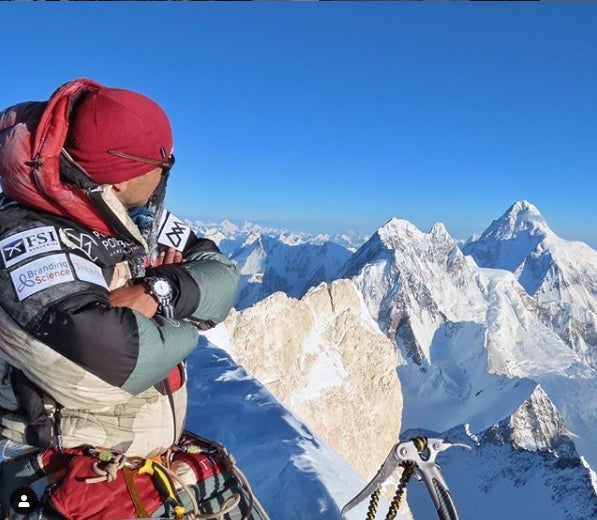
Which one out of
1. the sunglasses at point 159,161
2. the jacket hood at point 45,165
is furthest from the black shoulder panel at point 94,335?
the sunglasses at point 159,161

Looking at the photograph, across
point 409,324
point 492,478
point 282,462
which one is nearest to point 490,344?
point 409,324

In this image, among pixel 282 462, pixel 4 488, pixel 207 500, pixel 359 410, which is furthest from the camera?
pixel 359 410

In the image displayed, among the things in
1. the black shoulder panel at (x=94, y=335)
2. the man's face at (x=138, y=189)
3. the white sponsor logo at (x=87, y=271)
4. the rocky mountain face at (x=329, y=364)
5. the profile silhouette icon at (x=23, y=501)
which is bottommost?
the rocky mountain face at (x=329, y=364)

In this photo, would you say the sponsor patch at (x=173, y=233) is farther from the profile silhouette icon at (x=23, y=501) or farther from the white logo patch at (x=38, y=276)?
the profile silhouette icon at (x=23, y=501)

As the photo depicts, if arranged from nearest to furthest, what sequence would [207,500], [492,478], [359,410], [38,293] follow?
[38,293] < [207,500] < [359,410] < [492,478]

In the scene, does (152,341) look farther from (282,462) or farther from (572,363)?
(572,363)

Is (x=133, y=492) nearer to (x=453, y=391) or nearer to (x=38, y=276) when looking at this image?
(x=38, y=276)

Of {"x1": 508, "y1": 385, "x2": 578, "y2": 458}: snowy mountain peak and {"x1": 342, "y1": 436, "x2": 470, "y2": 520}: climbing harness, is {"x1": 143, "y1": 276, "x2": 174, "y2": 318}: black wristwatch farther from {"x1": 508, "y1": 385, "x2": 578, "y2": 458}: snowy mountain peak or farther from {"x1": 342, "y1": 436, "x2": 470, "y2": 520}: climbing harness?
{"x1": 508, "y1": 385, "x2": 578, "y2": 458}: snowy mountain peak
